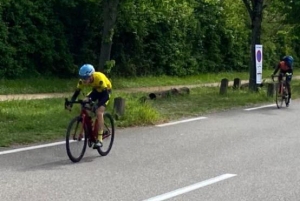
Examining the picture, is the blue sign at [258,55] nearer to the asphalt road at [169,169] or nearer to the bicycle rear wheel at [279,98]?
the bicycle rear wheel at [279,98]

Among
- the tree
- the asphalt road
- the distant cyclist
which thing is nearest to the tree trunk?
the tree

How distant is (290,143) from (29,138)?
15.5ft

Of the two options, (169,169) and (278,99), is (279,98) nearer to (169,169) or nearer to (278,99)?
(278,99)

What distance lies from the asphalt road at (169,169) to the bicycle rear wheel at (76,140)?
17 centimetres

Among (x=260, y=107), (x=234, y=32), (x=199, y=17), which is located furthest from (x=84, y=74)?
(x=234, y=32)

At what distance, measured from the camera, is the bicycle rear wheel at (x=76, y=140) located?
33.9 ft

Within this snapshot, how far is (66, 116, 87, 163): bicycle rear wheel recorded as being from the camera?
406 inches

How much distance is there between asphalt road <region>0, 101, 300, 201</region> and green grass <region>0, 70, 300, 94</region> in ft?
25.5

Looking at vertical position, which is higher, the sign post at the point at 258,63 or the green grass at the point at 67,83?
the sign post at the point at 258,63

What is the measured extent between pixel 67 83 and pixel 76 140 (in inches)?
509

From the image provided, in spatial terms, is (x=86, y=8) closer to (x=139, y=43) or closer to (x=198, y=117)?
(x=139, y=43)

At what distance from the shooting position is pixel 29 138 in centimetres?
1206

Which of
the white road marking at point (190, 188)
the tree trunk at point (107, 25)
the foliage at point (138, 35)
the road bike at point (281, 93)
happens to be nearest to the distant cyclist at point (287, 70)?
the road bike at point (281, 93)

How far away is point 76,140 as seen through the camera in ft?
34.8
